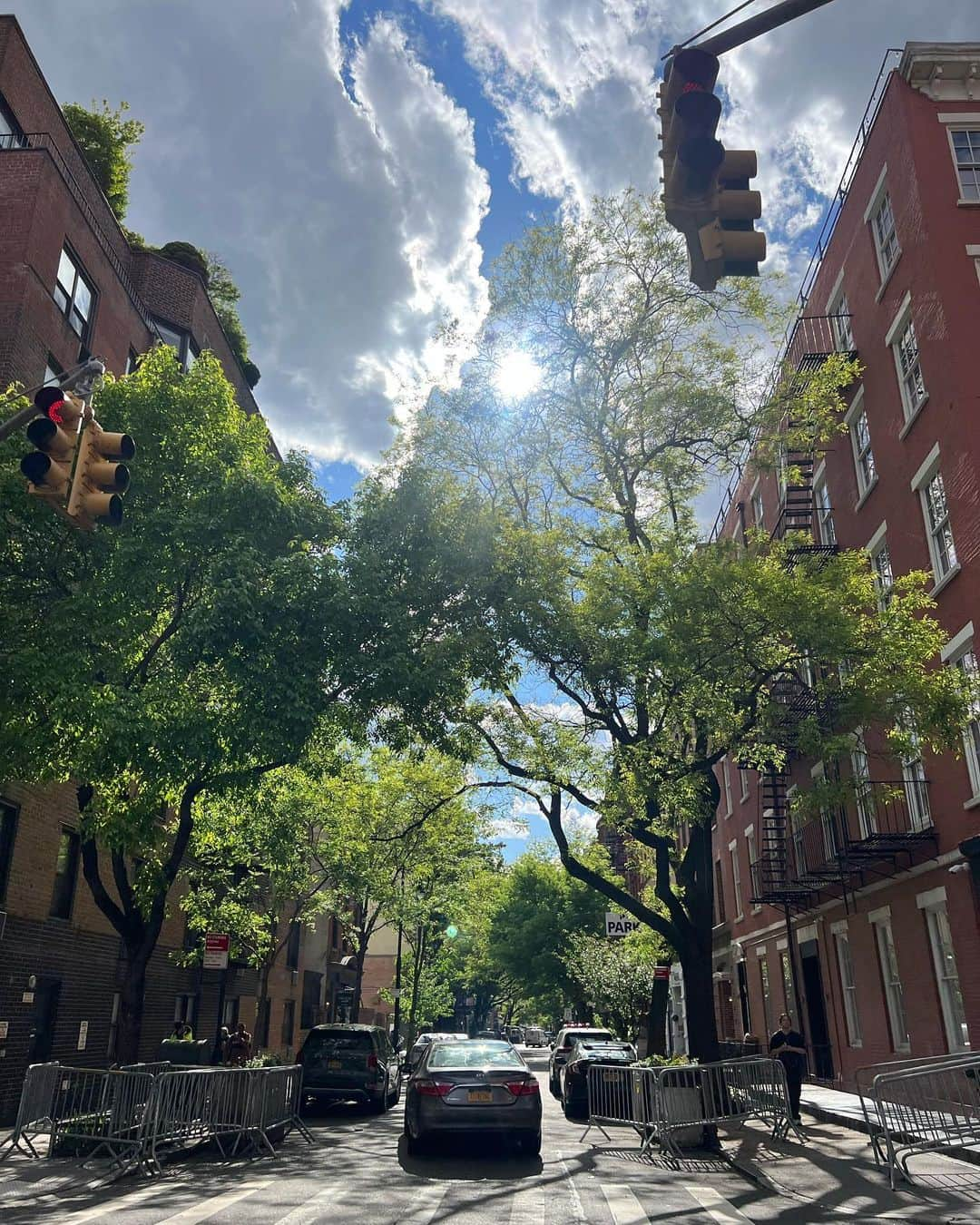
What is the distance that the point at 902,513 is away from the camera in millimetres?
19266

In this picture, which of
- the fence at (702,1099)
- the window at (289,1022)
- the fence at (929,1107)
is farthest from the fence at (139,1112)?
the window at (289,1022)

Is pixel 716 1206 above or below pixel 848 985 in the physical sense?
below

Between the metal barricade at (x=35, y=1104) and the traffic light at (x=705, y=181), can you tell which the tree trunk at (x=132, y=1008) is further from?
the traffic light at (x=705, y=181)

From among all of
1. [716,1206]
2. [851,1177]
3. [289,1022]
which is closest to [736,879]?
[289,1022]

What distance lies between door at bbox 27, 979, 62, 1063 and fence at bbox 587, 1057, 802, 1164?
37.9 feet

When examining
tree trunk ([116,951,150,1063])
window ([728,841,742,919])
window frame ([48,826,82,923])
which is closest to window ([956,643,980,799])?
tree trunk ([116,951,150,1063])

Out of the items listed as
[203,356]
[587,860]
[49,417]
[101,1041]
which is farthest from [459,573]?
[587,860]

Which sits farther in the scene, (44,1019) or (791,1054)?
(44,1019)

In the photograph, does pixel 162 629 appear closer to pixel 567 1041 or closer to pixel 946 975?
pixel 946 975

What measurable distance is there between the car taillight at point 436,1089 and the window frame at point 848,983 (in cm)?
1345

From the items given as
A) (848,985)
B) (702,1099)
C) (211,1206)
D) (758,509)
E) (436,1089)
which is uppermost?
(758,509)

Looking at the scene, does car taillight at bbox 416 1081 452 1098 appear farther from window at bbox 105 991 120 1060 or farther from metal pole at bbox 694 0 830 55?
window at bbox 105 991 120 1060

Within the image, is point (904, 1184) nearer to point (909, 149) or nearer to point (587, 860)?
point (909, 149)

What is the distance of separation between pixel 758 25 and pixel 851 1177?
11.2m
